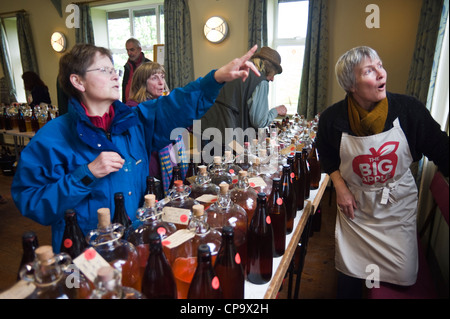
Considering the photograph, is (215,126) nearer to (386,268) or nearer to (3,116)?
(386,268)

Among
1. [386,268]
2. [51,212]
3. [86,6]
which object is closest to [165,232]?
[51,212]

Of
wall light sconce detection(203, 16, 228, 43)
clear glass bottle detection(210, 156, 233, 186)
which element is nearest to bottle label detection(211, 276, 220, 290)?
clear glass bottle detection(210, 156, 233, 186)

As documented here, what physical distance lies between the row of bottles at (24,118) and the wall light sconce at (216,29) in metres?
2.75

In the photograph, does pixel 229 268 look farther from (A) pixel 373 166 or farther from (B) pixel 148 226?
(A) pixel 373 166

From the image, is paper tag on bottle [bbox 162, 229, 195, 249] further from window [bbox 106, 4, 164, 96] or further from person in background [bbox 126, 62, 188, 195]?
window [bbox 106, 4, 164, 96]

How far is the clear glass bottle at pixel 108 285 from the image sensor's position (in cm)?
53

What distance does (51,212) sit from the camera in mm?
1104

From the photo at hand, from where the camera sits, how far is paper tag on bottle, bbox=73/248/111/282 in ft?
2.15

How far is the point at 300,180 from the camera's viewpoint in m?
1.59

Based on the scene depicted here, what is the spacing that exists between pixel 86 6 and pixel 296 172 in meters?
6.34

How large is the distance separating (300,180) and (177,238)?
936 millimetres

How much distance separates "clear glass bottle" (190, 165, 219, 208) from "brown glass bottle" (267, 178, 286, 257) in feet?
0.76

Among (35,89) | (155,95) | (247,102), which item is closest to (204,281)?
(155,95)

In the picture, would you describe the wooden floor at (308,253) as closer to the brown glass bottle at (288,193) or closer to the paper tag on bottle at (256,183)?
the brown glass bottle at (288,193)
